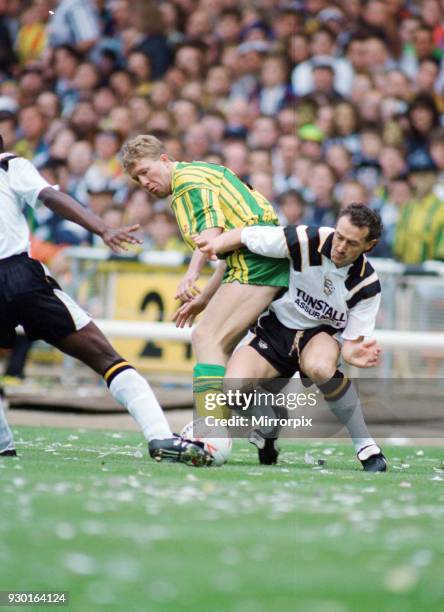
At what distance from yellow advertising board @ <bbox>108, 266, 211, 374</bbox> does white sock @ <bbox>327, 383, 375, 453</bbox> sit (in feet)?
17.1

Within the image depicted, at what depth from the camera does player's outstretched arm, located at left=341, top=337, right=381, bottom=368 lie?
22.1ft

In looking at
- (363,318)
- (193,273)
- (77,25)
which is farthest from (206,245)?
(77,25)

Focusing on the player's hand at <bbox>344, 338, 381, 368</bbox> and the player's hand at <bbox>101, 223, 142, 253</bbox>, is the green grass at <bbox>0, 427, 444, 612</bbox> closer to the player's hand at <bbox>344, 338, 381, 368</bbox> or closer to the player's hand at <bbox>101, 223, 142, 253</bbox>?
the player's hand at <bbox>344, 338, 381, 368</bbox>

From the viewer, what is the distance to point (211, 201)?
22.7ft

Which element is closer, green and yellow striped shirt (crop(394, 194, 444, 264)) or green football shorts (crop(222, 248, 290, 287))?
green football shorts (crop(222, 248, 290, 287))

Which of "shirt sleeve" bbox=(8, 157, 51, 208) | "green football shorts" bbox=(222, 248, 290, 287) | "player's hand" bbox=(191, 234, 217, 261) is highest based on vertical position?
"shirt sleeve" bbox=(8, 157, 51, 208)

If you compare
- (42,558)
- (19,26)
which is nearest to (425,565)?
(42,558)

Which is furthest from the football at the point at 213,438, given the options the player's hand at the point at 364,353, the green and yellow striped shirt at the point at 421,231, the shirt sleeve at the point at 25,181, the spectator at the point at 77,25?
the spectator at the point at 77,25

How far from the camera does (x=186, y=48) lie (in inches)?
626

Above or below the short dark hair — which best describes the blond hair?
above

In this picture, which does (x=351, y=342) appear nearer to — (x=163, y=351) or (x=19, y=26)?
(x=163, y=351)

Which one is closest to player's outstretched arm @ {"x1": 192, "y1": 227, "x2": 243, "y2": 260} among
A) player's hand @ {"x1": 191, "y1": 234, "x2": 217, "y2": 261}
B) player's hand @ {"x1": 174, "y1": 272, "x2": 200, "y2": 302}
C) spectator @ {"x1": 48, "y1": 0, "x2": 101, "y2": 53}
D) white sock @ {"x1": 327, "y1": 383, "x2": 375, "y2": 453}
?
player's hand @ {"x1": 191, "y1": 234, "x2": 217, "y2": 261}

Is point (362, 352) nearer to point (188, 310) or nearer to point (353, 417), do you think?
point (353, 417)

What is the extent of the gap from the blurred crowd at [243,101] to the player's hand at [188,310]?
5.49m
